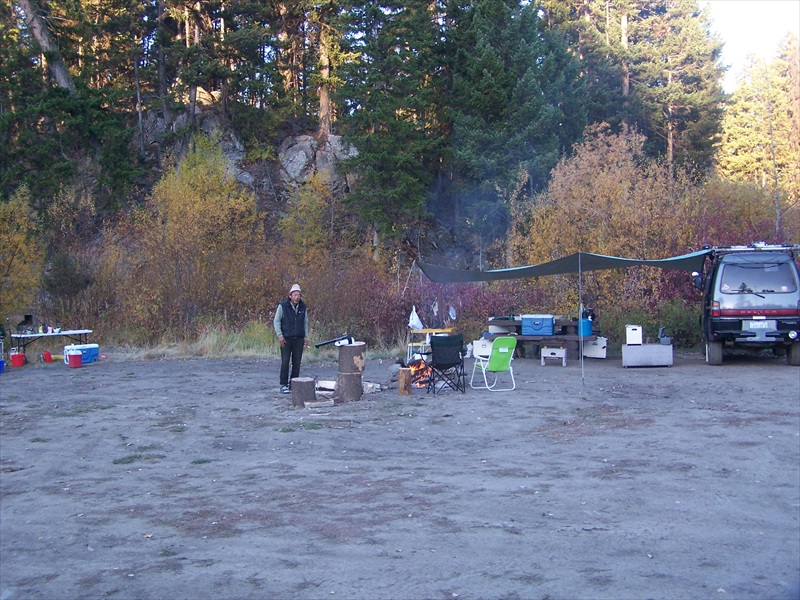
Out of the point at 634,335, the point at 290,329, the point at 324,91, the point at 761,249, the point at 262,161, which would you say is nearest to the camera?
the point at 290,329

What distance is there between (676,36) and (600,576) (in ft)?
135

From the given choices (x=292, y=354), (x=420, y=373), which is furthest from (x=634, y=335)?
(x=292, y=354)

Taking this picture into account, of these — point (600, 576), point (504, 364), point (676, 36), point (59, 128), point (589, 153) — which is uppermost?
point (676, 36)

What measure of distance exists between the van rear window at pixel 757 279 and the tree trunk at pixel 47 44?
32.0 meters

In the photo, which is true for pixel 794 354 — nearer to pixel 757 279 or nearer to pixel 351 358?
pixel 757 279

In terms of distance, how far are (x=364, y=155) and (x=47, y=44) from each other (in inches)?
630

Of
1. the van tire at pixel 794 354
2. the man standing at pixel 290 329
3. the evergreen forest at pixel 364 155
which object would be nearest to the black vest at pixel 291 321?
the man standing at pixel 290 329

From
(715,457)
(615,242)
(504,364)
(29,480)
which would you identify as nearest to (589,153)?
(615,242)

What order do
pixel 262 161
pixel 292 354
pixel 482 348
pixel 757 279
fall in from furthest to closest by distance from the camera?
pixel 262 161 → pixel 482 348 → pixel 757 279 → pixel 292 354

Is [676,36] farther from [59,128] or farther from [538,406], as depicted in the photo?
[538,406]

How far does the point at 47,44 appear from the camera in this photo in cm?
3656

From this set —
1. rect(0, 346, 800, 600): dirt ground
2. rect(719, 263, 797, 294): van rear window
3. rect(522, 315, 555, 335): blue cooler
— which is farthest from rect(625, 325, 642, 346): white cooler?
rect(0, 346, 800, 600): dirt ground

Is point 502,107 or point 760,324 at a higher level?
point 502,107

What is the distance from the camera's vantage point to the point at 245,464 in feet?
25.8
